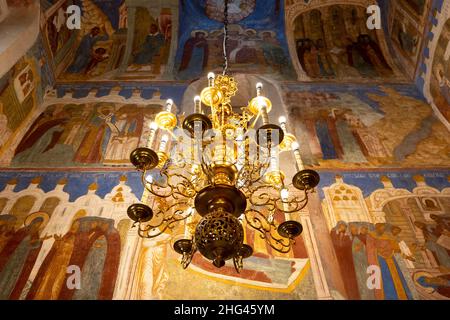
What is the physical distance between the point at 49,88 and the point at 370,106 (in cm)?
543

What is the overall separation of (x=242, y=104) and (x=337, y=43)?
2.24 m

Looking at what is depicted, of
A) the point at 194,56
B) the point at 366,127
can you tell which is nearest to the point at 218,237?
the point at 366,127

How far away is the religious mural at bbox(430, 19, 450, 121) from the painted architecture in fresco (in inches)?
1.1

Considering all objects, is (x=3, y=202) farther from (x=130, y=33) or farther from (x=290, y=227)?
(x=130, y=33)

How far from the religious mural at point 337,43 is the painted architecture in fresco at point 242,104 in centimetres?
3

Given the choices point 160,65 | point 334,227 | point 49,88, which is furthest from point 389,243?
point 49,88

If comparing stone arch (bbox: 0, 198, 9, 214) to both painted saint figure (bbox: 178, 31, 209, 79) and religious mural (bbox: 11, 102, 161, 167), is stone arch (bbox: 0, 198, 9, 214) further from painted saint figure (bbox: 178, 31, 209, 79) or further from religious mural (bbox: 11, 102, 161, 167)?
painted saint figure (bbox: 178, 31, 209, 79)

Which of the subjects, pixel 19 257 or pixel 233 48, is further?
pixel 233 48

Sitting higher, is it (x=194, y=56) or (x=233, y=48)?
(x=233, y=48)

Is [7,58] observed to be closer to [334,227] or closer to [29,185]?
[29,185]

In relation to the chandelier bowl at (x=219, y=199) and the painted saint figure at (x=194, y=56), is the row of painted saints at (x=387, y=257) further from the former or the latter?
the painted saint figure at (x=194, y=56)

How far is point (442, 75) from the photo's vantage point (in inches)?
265

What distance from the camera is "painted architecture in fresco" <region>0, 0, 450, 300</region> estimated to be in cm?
449

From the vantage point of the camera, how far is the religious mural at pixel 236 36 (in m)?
8.33
